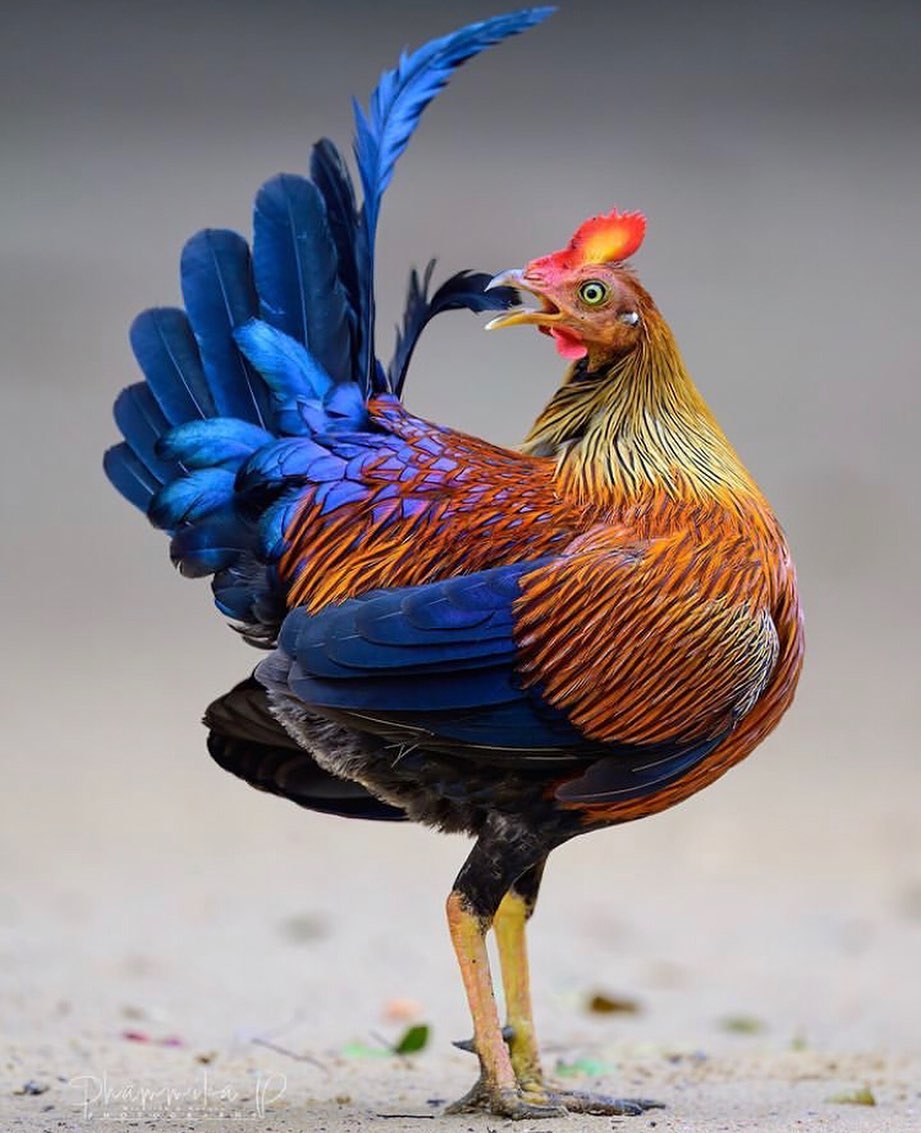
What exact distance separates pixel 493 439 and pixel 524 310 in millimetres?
8773

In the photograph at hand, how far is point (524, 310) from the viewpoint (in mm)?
4988

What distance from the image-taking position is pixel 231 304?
17.6 ft

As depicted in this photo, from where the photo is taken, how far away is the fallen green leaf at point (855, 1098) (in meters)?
5.25

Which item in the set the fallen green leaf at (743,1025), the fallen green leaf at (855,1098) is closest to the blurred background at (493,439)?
the fallen green leaf at (743,1025)

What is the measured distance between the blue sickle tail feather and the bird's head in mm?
291

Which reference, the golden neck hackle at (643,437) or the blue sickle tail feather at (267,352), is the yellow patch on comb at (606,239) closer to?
the golden neck hackle at (643,437)

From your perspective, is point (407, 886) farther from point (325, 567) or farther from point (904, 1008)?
point (325, 567)

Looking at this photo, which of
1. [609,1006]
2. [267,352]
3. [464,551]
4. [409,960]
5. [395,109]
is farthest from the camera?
[409,960]

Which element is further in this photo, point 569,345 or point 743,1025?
point 743,1025

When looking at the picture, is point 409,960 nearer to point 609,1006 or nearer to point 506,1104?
point 609,1006

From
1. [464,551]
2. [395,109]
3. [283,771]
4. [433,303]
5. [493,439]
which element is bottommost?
[283,771]

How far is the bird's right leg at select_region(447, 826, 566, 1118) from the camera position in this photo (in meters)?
4.72

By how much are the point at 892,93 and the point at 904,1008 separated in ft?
37.9

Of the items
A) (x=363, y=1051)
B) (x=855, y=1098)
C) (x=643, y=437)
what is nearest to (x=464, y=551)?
(x=643, y=437)
